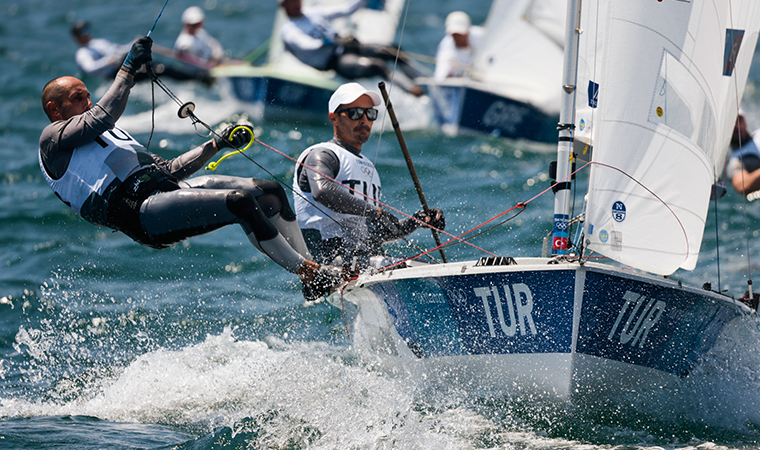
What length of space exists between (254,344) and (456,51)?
692 cm

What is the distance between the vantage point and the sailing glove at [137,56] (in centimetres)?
389

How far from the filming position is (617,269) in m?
3.42

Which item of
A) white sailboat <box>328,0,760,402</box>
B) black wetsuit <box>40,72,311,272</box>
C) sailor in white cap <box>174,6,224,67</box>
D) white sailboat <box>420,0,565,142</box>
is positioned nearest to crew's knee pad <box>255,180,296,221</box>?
black wetsuit <box>40,72,311,272</box>

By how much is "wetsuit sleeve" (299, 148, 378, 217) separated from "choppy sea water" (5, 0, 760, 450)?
782 mm

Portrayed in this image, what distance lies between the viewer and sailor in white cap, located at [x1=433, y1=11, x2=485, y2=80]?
1086 cm

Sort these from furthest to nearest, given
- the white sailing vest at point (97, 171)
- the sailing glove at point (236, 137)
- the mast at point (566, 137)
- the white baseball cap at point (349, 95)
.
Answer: the white baseball cap at point (349, 95), the sailing glove at point (236, 137), the white sailing vest at point (97, 171), the mast at point (566, 137)

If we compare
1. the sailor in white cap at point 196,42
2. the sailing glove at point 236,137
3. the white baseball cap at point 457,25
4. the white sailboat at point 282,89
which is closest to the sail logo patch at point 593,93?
the sailing glove at point 236,137

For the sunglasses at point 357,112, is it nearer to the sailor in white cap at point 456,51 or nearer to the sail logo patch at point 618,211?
the sail logo patch at point 618,211

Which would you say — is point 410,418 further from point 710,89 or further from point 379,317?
point 710,89

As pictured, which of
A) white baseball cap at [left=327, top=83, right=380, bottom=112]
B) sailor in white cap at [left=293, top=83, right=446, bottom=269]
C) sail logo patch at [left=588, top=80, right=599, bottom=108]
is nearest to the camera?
sail logo patch at [left=588, top=80, right=599, bottom=108]

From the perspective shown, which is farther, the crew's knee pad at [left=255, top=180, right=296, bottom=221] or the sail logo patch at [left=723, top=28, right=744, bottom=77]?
the crew's knee pad at [left=255, top=180, right=296, bottom=221]

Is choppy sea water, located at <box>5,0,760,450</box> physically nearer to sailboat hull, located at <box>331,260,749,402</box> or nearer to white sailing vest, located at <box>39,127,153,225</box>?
sailboat hull, located at <box>331,260,749,402</box>

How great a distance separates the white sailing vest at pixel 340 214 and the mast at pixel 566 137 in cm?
111

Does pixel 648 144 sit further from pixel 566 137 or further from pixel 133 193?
pixel 133 193
